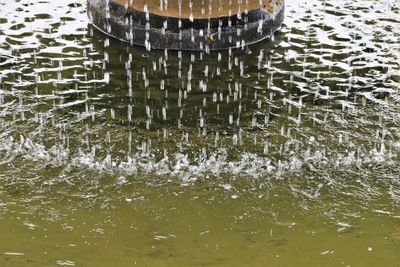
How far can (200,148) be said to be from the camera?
8.05 m

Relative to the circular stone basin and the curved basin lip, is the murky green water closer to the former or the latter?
the circular stone basin

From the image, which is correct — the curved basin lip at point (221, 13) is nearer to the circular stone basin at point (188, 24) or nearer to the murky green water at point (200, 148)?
the circular stone basin at point (188, 24)

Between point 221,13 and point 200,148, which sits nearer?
point 200,148

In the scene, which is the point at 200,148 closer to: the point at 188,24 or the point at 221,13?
the point at 188,24

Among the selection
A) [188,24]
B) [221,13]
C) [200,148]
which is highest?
[221,13]

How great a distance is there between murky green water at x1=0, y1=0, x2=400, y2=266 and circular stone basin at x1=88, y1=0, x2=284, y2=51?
24cm

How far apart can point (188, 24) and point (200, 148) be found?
3667mm

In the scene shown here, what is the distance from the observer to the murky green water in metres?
6.19

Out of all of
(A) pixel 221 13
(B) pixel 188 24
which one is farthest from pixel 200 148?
(A) pixel 221 13

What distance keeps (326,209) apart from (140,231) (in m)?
2.02

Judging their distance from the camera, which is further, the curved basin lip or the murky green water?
the curved basin lip

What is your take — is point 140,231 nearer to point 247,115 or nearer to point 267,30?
point 247,115

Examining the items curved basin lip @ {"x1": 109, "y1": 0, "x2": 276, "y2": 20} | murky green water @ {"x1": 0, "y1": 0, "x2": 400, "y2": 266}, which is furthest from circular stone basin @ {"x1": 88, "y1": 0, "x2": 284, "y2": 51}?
murky green water @ {"x1": 0, "y1": 0, "x2": 400, "y2": 266}

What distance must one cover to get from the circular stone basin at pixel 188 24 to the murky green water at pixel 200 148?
24 cm
